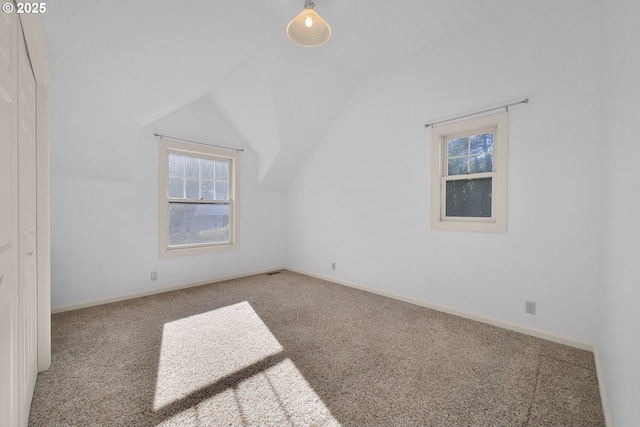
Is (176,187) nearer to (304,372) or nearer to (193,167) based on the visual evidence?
(193,167)

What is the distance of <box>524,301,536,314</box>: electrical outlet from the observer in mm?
2538

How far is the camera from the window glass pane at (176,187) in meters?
3.96

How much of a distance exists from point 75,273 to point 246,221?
2239mm

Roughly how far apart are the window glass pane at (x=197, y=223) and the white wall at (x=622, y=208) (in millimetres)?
4342

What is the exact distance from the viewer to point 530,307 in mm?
2555

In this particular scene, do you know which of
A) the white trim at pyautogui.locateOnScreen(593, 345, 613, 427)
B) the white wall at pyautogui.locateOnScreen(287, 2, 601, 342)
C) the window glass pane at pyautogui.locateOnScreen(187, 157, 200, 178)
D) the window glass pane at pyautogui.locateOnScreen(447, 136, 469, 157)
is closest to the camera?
the white trim at pyautogui.locateOnScreen(593, 345, 613, 427)

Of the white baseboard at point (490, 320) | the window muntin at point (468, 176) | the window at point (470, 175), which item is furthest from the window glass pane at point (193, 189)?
the window muntin at point (468, 176)

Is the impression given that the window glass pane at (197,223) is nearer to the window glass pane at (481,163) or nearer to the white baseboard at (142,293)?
the white baseboard at (142,293)

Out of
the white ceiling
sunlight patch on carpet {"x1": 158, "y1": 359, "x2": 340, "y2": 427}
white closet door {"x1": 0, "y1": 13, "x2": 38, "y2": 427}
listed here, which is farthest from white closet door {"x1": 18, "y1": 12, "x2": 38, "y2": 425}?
the white ceiling

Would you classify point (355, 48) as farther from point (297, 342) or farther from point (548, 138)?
point (297, 342)

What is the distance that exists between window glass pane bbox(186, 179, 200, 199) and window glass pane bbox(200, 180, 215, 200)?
6cm

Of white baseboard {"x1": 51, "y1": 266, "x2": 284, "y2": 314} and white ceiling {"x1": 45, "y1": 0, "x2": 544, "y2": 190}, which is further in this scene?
white baseboard {"x1": 51, "y1": 266, "x2": 284, "y2": 314}

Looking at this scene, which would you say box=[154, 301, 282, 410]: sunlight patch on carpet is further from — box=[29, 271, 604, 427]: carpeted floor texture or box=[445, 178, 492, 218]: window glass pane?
box=[445, 178, 492, 218]: window glass pane

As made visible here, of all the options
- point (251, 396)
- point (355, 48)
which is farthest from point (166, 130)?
point (251, 396)
